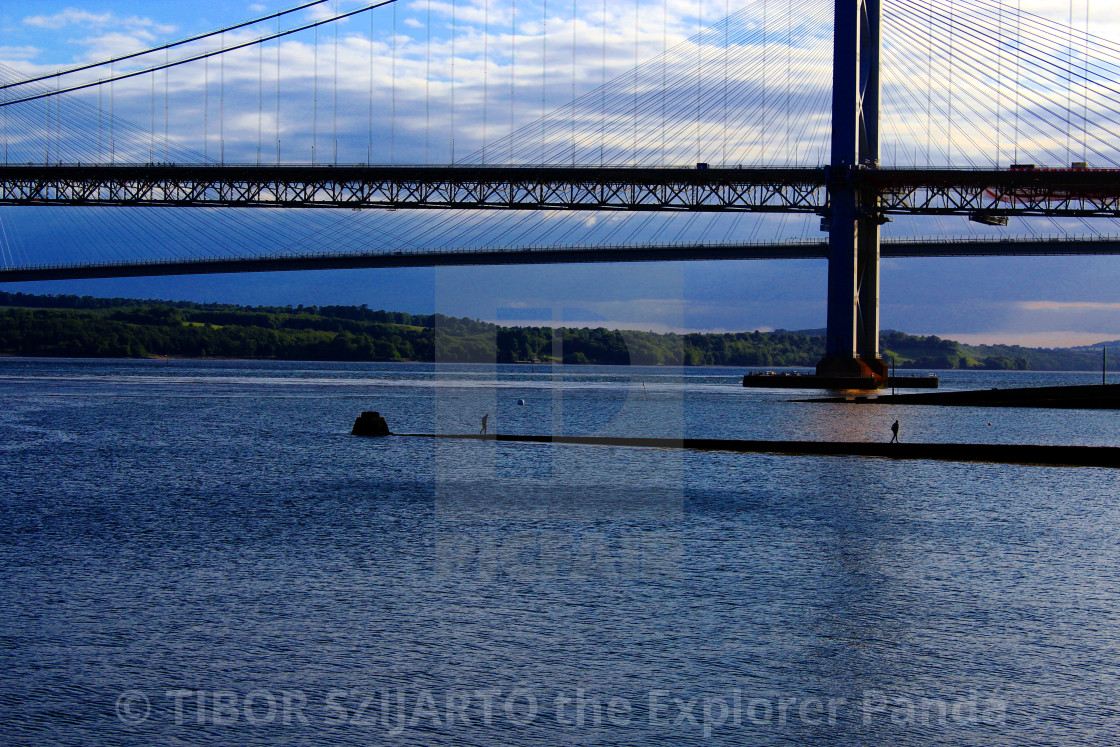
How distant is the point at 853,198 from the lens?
211 feet

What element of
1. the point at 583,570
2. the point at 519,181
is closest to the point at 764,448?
the point at 583,570

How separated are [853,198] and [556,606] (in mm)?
57005

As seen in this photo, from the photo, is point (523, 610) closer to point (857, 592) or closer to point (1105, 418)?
point (857, 592)

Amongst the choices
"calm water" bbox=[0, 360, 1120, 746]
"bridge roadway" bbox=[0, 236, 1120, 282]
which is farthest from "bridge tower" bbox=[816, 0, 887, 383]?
"calm water" bbox=[0, 360, 1120, 746]

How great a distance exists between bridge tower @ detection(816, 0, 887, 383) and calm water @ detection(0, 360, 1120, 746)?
38.4m

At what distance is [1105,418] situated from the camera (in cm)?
5478

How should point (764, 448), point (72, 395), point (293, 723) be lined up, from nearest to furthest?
point (293, 723), point (764, 448), point (72, 395)

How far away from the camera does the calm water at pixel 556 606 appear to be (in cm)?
802

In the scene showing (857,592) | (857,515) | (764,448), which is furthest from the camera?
(764,448)

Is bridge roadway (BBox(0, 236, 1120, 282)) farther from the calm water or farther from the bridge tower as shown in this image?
the calm water

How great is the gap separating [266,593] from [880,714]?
22.6ft

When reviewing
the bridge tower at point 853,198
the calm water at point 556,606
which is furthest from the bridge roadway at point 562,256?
the calm water at point 556,606

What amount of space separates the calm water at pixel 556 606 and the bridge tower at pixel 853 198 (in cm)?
3835

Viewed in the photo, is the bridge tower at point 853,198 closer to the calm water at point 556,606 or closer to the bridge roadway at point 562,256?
the bridge roadway at point 562,256
